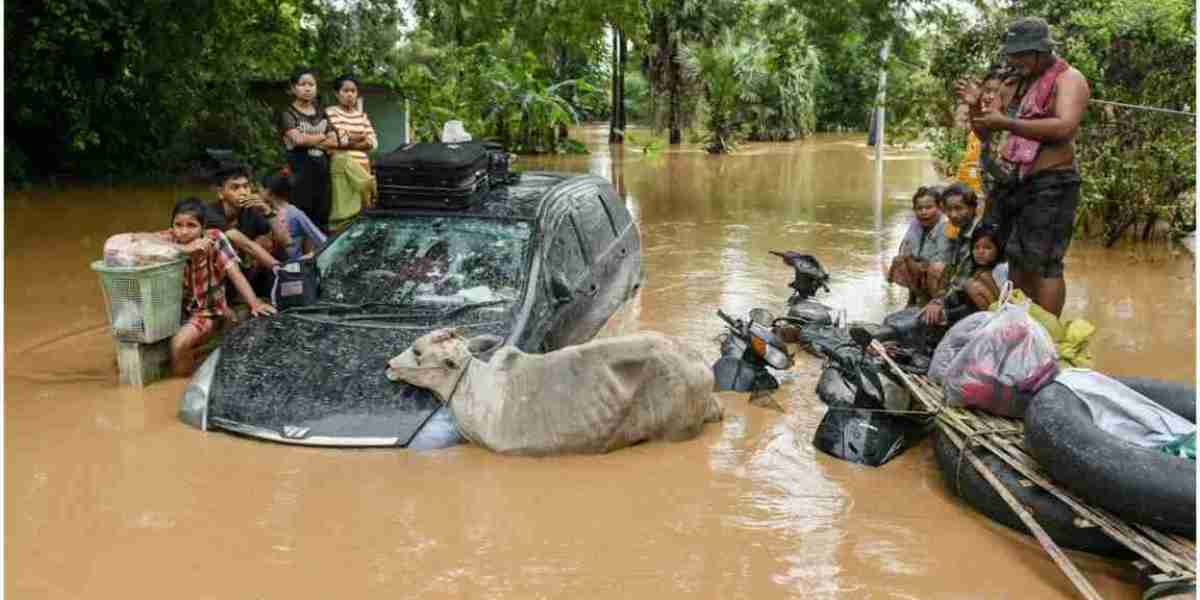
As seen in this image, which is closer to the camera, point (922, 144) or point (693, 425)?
point (693, 425)

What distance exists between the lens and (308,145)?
8.48 metres

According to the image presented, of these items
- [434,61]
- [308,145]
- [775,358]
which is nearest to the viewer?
[775,358]

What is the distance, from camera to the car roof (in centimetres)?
683

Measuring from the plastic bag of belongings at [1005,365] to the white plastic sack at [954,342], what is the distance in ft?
0.64

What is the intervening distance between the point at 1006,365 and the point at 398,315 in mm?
3178

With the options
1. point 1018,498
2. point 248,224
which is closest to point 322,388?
point 248,224

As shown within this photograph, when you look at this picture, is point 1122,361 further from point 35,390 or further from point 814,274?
point 35,390

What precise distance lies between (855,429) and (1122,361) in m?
3.17

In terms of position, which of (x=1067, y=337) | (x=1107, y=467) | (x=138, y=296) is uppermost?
(x=138, y=296)

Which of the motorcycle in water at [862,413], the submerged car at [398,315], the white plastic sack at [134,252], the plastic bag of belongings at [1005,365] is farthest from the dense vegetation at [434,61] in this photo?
the white plastic sack at [134,252]

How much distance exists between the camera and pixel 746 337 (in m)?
6.76

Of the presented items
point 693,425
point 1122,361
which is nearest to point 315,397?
point 693,425

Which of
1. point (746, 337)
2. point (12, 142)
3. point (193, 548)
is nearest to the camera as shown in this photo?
point (193, 548)

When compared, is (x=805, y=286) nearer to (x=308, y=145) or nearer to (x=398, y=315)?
(x=398, y=315)
